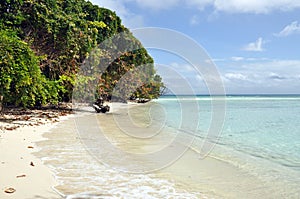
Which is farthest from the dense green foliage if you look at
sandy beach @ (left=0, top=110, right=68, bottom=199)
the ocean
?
sandy beach @ (left=0, top=110, right=68, bottom=199)

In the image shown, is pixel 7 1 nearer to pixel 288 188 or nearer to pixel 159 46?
pixel 159 46

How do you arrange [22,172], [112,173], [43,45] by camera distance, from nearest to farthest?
[22,172]
[112,173]
[43,45]

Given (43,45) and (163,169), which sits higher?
(43,45)

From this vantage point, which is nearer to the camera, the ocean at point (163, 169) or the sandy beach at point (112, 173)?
the sandy beach at point (112, 173)

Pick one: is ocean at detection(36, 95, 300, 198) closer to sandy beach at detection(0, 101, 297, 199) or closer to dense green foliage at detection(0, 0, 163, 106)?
sandy beach at detection(0, 101, 297, 199)

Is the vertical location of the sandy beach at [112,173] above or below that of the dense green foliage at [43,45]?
below

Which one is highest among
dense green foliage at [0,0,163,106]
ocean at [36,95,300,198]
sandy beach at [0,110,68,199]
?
dense green foliage at [0,0,163,106]

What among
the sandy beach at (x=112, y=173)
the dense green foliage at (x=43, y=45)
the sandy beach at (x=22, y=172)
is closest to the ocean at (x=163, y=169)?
the sandy beach at (x=112, y=173)

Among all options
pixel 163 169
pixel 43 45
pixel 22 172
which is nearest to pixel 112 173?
pixel 163 169

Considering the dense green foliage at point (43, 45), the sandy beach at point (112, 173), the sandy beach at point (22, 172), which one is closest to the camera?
the sandy beach at point (22, 172)

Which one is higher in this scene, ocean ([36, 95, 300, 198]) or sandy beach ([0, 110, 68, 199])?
sandy beach ([0, 110, 68, 199])

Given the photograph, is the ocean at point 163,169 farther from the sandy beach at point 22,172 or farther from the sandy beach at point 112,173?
the sandy beach at point 22,172

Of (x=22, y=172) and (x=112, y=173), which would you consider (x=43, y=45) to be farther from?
(x=112, y=173)

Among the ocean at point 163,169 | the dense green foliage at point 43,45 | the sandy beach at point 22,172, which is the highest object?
the dense green foliage at point 43,45
